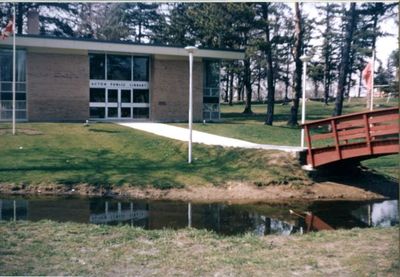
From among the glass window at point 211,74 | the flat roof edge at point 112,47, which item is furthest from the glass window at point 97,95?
the glass window at point 211,74

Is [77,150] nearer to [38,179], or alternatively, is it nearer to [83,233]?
[38,179]

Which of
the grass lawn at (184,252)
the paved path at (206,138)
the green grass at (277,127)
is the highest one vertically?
the green grass at (277,127)

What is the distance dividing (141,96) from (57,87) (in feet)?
14.2

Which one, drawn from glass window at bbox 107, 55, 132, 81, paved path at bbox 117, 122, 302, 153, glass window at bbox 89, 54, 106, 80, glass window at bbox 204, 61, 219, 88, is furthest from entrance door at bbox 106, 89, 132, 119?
glass window at bbox 204, 61, 219, 88

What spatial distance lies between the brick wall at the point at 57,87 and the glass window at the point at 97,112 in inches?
11.5

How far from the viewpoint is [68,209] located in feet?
32.8

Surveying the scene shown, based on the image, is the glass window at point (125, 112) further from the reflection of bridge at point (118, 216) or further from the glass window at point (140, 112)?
the reflection of bridge at point (118, 216)

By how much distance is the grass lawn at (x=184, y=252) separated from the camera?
5629mm

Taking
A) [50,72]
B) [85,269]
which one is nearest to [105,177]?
[85,269]

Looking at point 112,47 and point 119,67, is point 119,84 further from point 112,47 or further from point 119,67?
point 112,47

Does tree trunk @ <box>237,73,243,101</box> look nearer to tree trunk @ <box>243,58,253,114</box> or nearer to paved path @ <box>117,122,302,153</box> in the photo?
tree trunk @ <box>243,58,253,114</box>

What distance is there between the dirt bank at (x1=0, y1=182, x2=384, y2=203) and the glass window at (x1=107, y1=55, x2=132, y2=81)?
515 inches

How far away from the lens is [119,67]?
79.7 ft

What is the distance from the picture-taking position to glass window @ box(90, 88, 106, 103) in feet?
76.4
